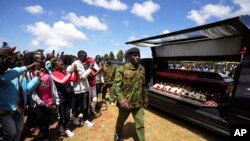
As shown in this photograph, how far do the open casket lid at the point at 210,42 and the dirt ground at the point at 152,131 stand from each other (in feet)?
6.78

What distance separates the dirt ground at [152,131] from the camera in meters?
5.80

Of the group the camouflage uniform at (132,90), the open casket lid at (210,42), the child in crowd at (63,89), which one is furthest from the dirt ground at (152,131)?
the open casket lid at (210,42)

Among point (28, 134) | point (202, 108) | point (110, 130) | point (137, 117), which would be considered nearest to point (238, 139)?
point (202, 108)

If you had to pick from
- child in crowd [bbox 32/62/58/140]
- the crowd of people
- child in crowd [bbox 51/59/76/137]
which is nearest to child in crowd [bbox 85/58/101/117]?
the crowd of people

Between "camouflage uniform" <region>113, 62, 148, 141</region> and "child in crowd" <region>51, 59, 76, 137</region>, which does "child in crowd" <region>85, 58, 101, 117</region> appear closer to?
"child in crowd" <region>51, 59, 76, 137</region>

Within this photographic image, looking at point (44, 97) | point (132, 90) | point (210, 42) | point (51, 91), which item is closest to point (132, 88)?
point (132, 90)

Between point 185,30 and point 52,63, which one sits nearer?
point 185,30

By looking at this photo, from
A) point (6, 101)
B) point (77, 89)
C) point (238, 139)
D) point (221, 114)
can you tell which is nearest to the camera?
point (6, 101)

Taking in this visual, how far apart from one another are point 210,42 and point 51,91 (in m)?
4.39

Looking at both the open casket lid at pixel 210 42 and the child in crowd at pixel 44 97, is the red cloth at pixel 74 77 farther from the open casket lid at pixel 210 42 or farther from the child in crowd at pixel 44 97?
the open casket lid at pixel 210 42

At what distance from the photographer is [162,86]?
8.52 metres

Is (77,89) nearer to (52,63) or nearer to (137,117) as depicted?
(52,63)

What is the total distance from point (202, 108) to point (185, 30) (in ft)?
6.59

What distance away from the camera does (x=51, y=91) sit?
16.8ft
